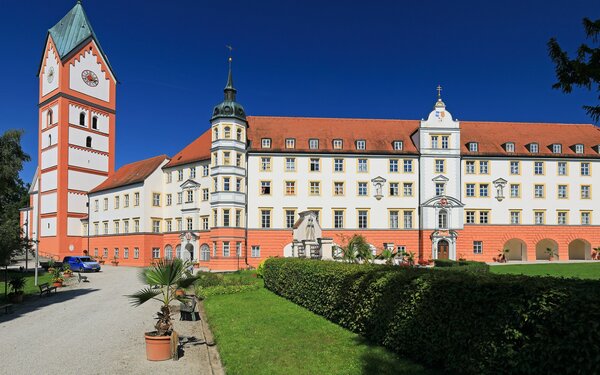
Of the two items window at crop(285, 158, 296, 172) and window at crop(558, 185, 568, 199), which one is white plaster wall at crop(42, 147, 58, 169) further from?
window at crop(558, 185, 568, 199)

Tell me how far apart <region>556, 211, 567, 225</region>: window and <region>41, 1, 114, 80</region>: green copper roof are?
185ft

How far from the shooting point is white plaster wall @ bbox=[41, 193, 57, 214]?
177ft

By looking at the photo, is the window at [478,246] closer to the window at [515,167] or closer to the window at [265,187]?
the window at [515,167]

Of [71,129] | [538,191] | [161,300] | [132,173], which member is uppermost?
[71,129]

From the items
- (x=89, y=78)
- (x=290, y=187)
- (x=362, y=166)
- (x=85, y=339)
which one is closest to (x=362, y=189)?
(x=362, y=166)

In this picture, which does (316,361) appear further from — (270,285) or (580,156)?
(580,156)

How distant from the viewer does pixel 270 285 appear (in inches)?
823

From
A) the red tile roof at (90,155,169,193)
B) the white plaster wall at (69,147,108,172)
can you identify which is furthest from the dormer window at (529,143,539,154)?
the white plaster wall at (69,147,108,172)

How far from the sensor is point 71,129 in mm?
53750

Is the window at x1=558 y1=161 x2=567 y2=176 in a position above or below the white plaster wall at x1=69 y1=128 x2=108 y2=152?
below

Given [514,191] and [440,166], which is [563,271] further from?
[440,166]

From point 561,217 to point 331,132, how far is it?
24.1 metres

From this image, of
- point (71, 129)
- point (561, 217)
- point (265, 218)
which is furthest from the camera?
point (71, 129)

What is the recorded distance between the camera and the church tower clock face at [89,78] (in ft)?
184
